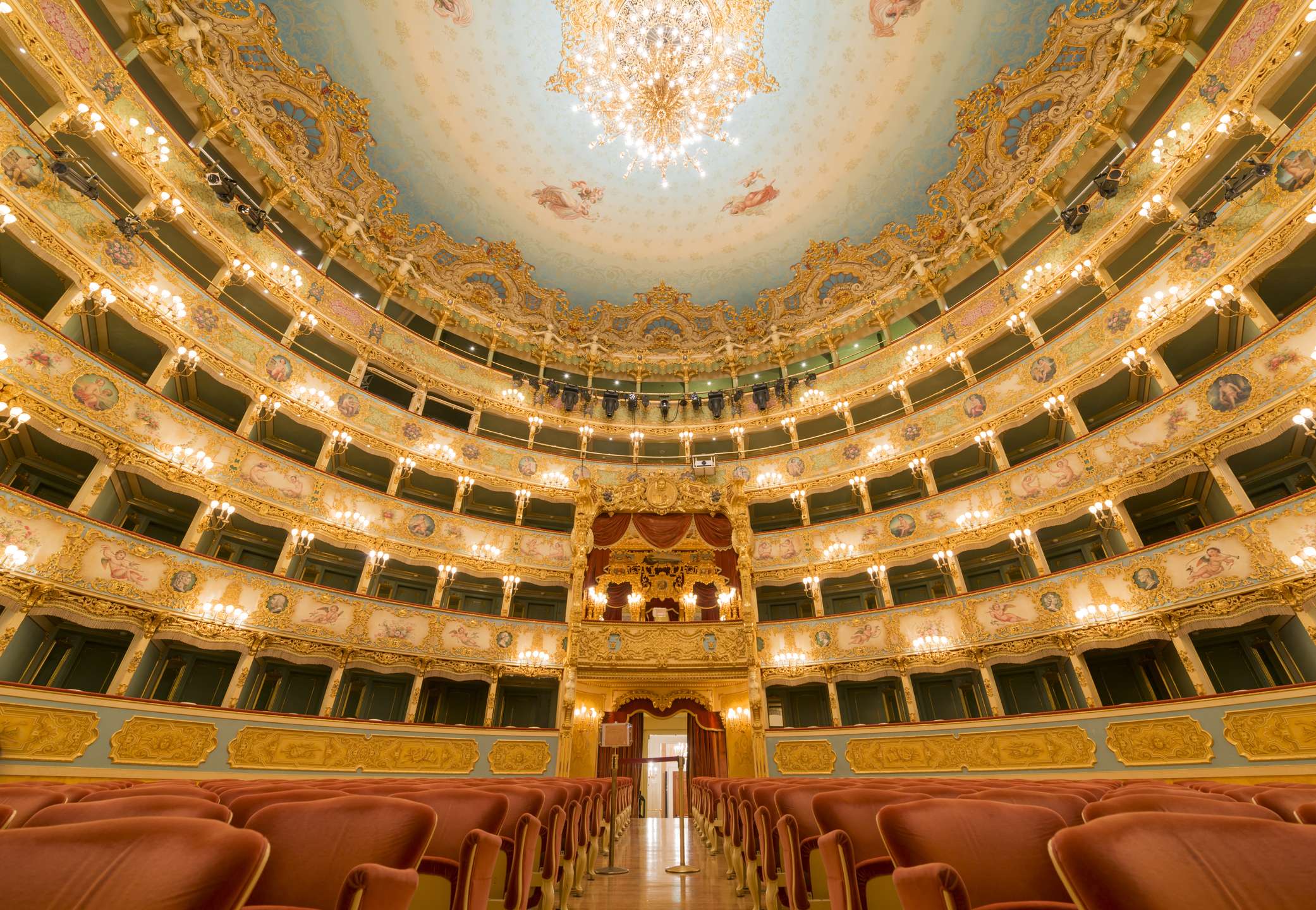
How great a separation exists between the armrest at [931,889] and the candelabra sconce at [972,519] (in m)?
14.3

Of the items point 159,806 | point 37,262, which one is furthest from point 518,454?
point 159,806

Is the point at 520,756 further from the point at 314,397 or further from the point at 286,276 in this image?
the point at 286,276

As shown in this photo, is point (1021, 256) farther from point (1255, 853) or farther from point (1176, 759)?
point (1255, 853)

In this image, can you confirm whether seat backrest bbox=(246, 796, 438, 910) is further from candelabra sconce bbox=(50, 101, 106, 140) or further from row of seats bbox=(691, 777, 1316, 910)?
candelabra sconce bbox=(50, 101, 106, 140)

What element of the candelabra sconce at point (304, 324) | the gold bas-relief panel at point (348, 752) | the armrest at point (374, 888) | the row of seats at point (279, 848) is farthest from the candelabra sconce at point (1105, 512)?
the candelabra sconce at point (304, 324)

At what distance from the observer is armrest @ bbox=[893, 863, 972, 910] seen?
5.67 feet

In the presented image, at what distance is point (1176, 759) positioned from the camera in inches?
361

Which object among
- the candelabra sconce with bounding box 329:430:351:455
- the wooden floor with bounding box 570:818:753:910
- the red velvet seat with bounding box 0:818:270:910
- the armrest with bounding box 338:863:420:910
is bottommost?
the wooden floor with bounding box 570:818:753:910

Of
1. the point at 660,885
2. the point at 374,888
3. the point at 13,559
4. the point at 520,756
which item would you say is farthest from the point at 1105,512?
the point at 13,559

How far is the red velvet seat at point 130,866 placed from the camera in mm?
1169

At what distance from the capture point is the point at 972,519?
14266mm

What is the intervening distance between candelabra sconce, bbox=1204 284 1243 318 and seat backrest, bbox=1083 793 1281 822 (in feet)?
41.3

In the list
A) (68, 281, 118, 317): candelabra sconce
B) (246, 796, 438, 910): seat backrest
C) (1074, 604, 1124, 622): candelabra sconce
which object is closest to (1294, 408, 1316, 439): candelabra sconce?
(1074, 604, 1124, 622): candelabra sconce

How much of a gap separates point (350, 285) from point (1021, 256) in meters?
21.8
